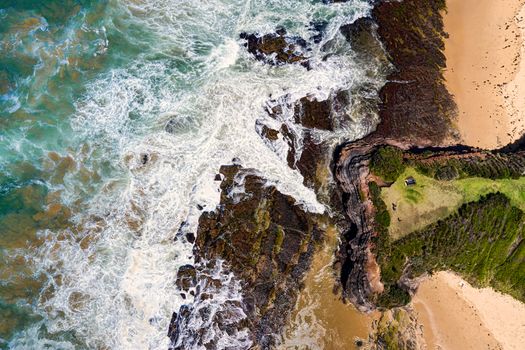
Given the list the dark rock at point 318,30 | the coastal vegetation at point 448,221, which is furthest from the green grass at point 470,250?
the dark rock at point 318,30

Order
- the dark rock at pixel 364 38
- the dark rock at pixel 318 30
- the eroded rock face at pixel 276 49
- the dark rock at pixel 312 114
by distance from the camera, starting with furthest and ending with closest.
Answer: the dark rock at pixel 318 30, the dark rock at pixel 364 38, the eroded rock face at pixel 276 49, the dark rock at pixel 312 114

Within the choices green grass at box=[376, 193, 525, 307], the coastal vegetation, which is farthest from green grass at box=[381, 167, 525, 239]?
green grass at box=[376, 193, 525, 307]

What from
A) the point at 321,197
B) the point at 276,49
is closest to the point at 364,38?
the point at 276,49

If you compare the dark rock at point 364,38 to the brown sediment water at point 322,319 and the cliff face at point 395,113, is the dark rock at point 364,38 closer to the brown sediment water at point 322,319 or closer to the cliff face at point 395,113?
the cliff face at point 395,113

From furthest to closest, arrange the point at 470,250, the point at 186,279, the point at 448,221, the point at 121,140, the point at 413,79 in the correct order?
1. the point at 413,79
2. the point at 121,140
3. the point at 470,250
4. the point at 186,279
5. the point at 448,221

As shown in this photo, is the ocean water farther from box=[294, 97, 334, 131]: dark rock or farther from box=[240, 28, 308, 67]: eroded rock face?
box=[294, 97, 334, 131]: dark rock

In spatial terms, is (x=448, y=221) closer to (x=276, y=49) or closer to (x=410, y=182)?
(x=410, y=182)
